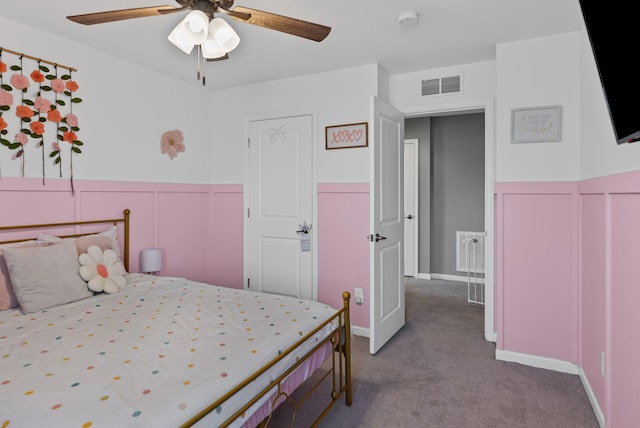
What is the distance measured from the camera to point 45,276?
7.44 feet

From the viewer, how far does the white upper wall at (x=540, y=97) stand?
8.91 feet

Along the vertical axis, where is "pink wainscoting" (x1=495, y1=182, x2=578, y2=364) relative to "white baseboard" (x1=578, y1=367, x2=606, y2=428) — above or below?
above

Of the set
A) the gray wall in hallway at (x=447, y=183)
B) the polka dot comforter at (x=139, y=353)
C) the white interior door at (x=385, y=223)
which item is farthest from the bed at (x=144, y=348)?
the gray wall in hallway at (x=447, y=183)

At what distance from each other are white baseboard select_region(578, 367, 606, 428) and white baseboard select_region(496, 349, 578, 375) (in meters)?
0.07

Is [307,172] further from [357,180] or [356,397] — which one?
[356,397]

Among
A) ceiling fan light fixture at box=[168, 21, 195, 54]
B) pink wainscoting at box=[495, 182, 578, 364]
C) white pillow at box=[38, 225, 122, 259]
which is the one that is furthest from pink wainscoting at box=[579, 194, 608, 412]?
white pillow at box=[38, 225, 122, 259]

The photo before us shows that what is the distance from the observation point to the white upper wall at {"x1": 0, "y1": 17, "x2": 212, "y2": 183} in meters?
2.65

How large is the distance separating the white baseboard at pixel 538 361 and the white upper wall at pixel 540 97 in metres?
1.35

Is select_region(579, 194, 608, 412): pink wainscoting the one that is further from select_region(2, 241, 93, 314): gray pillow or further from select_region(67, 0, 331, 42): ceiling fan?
select_region(2, 241, 93, 314): gray pillow

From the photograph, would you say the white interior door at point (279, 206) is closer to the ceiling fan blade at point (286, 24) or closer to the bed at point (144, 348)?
the bed at point (144, 348)

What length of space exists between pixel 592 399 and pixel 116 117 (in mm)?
4065

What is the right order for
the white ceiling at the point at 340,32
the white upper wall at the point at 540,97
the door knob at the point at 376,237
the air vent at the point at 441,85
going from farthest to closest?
the air vent at the point at 441,85, the door knob at the point at 376,237, the white upper wall at the point at 540,97, the white ceiling at the point at 340,32

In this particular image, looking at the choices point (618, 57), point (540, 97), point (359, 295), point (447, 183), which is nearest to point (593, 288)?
point (540, 97)

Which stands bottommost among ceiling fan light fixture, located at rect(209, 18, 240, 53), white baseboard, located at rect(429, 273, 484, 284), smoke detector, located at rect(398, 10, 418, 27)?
white baseboard, located at rect(429, 273, 484, 284)
